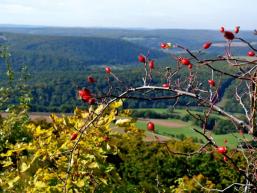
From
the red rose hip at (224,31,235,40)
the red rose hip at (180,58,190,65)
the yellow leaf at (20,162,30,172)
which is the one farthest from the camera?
the yellow leaf at (20,162,30,172)

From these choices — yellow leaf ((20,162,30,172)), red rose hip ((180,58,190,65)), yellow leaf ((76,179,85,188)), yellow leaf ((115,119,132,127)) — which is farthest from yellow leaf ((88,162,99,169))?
red rose hip ((180,58,190,65))

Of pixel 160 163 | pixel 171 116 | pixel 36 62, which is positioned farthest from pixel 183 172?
pixel 36 62

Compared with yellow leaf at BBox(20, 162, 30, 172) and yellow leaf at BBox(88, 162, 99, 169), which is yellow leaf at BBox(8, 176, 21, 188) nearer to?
yellow leaf at BBox(20, 162, 30, 172)

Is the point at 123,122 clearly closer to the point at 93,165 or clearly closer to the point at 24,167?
the point at 93,165

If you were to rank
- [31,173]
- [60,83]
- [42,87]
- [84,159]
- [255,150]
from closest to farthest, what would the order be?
[255,150], [31,173], [84,159], [42,87], [60,83]

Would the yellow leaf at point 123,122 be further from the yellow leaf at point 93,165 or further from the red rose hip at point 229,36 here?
the red rose hip at point 229,36

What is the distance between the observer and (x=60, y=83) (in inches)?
4195

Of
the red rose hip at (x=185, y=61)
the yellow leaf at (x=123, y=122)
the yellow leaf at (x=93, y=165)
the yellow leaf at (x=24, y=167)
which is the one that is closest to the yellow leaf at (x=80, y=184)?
the yellow leaf at (x=93, y=165)

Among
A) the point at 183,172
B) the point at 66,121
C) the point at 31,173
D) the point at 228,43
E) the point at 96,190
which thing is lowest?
the point at 183,172

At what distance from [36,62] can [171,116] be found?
102 meters

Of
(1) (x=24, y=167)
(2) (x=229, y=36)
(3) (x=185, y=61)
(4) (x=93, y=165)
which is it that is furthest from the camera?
(4) (x=93, y=165)

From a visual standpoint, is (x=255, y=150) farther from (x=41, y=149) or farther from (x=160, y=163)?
(x=160, y=163)

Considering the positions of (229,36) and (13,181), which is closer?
(229,36)

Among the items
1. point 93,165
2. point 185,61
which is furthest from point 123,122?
point 185,61
